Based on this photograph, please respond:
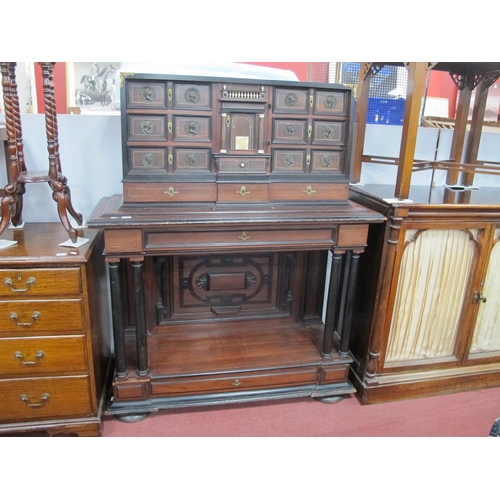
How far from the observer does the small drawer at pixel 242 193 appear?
190cm

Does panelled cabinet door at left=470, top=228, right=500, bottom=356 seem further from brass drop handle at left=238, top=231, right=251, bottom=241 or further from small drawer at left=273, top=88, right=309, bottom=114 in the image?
brass drop handle at left=238, top=231, right=251, bottom=241

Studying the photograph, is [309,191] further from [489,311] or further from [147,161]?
[489,311]

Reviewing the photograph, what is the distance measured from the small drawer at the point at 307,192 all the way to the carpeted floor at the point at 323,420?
1128mm

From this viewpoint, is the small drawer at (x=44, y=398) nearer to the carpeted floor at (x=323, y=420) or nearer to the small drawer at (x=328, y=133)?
the carpeted floor at (x=323, y=420)

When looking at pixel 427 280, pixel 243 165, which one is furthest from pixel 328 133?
pixel 427 280

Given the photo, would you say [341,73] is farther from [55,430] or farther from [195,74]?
[55,430]

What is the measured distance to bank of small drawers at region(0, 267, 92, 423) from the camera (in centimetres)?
173

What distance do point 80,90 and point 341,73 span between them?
8.23 feet

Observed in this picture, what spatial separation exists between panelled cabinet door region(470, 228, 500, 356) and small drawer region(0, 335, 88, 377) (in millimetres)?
2063

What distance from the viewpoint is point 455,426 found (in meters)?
2.16

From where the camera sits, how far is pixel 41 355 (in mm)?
1797

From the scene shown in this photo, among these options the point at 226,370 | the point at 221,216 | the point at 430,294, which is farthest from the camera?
the point at 430,294

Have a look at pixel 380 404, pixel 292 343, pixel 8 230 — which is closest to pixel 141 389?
pixel 292 343

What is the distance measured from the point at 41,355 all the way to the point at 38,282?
1.09ft
